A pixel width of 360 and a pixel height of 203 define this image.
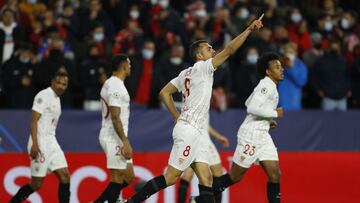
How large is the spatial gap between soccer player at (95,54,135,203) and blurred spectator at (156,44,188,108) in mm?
4601

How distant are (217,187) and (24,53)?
612cm

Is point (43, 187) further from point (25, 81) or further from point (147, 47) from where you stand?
point (147, 47)

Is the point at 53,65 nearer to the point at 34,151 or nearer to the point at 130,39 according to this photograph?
the point at 130,39

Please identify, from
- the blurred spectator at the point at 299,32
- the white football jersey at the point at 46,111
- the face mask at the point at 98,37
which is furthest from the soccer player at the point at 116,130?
the blurred spectator at the point at 299,32

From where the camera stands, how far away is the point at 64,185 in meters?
13.1

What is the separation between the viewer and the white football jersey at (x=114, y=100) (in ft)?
41.7

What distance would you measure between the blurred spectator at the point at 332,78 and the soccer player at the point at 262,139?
234 inches

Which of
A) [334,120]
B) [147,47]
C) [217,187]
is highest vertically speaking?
[147,47]

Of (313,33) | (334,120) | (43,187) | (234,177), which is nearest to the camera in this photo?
(234,177)

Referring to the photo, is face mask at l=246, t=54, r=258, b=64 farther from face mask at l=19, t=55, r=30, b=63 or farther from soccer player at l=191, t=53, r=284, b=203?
soccer player at l=191, t=53, r=284, b=203

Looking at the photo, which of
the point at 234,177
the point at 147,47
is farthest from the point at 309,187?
the point at 147,47

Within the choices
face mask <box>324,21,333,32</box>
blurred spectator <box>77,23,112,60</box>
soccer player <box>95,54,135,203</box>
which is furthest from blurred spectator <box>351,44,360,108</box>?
soccer player <box>95,54,135,203</box>

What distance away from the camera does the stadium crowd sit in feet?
57.4

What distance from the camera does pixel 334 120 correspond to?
18.5 metres
